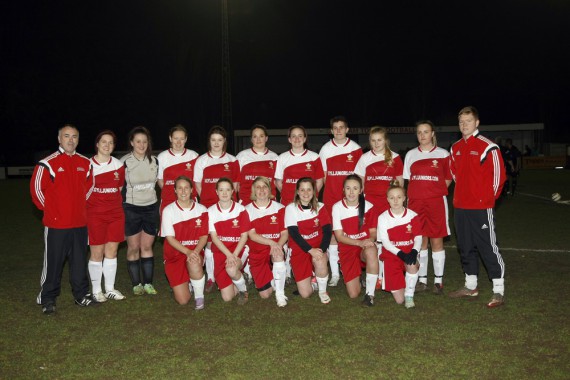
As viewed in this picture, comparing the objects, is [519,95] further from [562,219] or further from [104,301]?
[104,301]

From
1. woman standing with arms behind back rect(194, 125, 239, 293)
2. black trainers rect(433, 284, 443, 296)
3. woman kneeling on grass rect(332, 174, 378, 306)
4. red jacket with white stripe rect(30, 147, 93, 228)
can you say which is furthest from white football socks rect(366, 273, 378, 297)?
red jacket with white stripe rect(30, 147, 93, 228)

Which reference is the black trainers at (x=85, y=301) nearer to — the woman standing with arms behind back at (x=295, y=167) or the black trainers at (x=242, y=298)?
the black trainers at (x=242, y=298)

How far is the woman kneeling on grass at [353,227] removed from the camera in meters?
6.19

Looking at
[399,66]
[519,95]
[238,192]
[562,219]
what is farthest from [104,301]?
[519,95]

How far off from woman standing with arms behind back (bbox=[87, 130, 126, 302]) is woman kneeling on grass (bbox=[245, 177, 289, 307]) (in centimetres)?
143

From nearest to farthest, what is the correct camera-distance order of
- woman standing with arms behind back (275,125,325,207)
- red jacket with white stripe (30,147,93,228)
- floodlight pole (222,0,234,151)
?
red jacket with white stripe (30,147,93,228) < woman standing with arms behind back (275,125,325,207) < floodlight pole (222,0,234,151)

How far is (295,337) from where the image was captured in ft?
15.9

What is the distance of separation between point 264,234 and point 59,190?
220 centimetres

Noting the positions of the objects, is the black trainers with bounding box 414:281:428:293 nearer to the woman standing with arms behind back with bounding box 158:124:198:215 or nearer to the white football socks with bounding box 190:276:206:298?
the white football socks with bounding box 190:276:206:298

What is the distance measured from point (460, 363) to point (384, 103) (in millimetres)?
48275

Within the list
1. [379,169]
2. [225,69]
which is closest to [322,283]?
[379,169]

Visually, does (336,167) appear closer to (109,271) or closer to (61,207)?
(109,271)

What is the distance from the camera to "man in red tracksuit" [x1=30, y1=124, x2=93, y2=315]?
220 inches

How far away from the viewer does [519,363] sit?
419 centimetres
